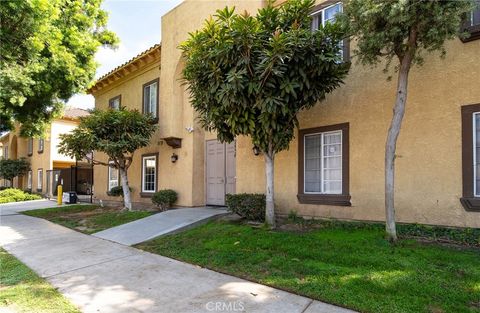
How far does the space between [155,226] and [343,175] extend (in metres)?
5.30

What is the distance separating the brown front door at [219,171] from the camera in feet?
37.7

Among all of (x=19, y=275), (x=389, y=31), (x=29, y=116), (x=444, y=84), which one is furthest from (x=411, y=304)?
(x=29, y=116)

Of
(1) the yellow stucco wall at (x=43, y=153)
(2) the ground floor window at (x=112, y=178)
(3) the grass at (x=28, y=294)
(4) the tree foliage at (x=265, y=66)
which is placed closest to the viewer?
(3) the grass at (x=28, y=294)

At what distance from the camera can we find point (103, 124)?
12008 mm

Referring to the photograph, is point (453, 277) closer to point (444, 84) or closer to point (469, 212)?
point (469, 212)

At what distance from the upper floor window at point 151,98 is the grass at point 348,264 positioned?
7.67 meters

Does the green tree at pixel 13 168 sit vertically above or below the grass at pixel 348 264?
above

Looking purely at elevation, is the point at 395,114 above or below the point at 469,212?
above

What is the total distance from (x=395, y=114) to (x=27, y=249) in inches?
336

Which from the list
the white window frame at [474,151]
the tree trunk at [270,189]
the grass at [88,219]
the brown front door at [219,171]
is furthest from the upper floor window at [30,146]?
the white window frame at [474,151]

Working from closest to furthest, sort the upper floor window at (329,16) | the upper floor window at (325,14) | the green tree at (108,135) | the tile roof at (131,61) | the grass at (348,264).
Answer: the grass at (348,264) < the upper floor window at (329,16) < the upper floor window at (325,14) < the green tree at (108,135) < the tile roof at (131,61)

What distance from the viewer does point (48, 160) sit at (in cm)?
2491

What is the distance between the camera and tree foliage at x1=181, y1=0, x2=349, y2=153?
22.2ft

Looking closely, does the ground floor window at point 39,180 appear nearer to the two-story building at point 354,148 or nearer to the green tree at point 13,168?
Answer: the green tree at point 13,168
